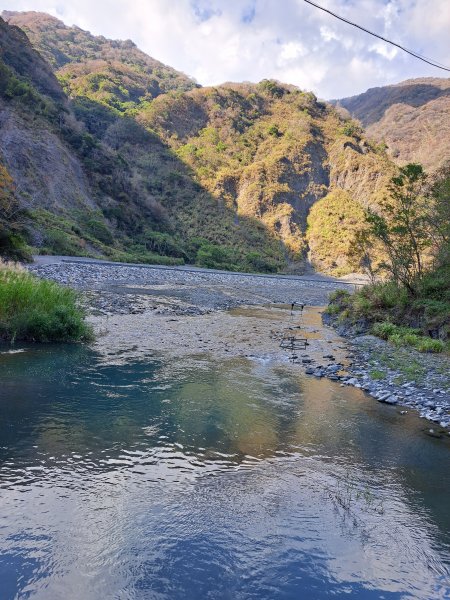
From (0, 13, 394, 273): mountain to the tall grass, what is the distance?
29.8 m

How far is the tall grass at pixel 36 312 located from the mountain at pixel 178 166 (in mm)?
29839

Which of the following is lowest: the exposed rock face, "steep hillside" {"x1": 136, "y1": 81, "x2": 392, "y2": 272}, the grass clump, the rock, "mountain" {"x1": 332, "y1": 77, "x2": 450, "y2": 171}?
the rock

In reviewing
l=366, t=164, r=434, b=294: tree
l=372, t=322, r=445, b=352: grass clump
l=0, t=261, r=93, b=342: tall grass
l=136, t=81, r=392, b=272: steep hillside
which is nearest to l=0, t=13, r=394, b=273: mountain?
l=136, t=81, r=392, b=272: steep hillside

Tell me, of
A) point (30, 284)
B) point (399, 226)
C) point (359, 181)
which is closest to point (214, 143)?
point (359, 181)

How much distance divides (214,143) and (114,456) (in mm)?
105072

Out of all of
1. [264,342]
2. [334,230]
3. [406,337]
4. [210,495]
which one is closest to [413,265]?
[406,337]

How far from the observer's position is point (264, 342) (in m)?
14.2

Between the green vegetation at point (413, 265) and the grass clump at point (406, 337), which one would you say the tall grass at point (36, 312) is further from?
the green vegetation at point (413, 265)

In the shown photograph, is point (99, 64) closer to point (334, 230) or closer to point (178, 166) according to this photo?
point (178, 166)

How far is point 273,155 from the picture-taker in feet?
313

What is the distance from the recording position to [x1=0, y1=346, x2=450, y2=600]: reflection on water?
11.5 feet

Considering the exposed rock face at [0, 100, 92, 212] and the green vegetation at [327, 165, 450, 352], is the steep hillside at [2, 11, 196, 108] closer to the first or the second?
the exposed rock face at [0, 100, 92, 212]

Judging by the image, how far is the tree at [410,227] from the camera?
16.9 meters

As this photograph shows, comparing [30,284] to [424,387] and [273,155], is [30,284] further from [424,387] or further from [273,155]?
[273,155]
